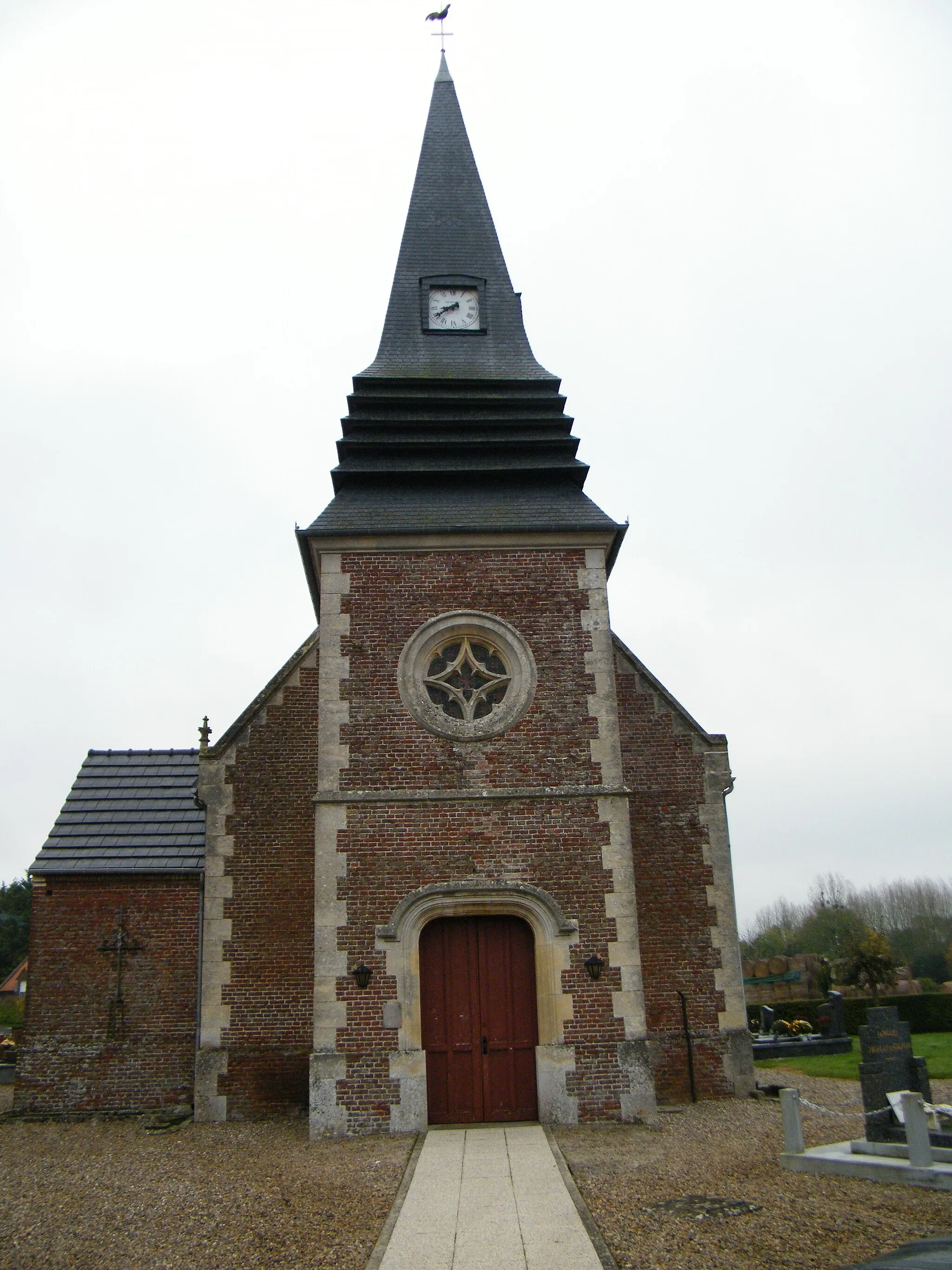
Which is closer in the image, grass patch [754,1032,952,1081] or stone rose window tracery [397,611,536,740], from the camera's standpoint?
stone rose window tracery [397,611,536,740]

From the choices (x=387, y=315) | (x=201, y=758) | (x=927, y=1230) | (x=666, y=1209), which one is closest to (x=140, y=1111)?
(x=201, y=758)

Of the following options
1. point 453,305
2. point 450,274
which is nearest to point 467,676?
point 453,305

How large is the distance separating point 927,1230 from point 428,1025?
6.09m

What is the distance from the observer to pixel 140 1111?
1395cm

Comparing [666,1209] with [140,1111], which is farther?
[140,1111]

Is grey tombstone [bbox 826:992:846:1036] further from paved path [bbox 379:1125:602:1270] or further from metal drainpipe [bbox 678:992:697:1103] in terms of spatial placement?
paved path [bbox 379:1125:602:1270]

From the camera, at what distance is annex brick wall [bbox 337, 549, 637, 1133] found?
37.4 feet

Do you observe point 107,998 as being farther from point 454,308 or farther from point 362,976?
point 454,308

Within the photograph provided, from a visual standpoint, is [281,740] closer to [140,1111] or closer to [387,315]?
[140,1111]

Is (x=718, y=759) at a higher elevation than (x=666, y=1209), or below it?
higher

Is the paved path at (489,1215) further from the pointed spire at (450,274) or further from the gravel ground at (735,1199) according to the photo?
the pointed spire at (450,274)

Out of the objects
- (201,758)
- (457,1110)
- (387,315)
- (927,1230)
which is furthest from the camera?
(387,315)

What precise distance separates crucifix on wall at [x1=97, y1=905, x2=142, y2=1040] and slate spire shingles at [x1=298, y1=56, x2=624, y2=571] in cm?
590

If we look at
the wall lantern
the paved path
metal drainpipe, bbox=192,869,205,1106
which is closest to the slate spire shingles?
metal drainpipe, bbox=192,869,205,1106
